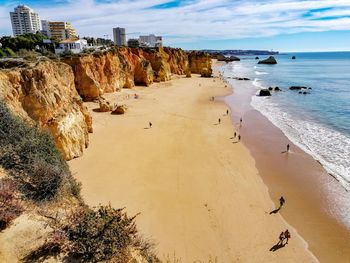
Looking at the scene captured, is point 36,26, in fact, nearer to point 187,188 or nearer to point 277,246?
point 187,188

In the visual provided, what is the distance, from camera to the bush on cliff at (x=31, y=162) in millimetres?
8523

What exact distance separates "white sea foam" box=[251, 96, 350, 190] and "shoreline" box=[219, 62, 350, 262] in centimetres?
66

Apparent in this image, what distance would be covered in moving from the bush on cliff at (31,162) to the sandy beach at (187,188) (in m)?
4.26

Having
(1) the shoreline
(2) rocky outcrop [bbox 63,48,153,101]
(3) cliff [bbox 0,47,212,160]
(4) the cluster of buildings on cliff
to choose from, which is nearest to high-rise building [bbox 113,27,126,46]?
(4) the cluster of buildings on cliff

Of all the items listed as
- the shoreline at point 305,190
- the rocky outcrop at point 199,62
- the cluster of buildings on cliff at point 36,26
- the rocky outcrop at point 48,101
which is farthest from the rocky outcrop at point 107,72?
the cluster of buildings on cliff at point 36,26

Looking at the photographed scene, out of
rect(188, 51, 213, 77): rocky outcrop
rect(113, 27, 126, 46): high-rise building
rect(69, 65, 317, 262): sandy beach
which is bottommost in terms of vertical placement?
rect(69, 65, 317, 262): sandy beach

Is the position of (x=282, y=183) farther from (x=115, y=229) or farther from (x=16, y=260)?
(x=16, y=260)

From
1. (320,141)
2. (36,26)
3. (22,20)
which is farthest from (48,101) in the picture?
(36,26)

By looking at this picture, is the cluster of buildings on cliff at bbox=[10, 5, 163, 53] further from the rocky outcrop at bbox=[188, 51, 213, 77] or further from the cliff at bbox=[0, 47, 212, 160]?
the cliff at bbox=[0, 47, 212, 160]

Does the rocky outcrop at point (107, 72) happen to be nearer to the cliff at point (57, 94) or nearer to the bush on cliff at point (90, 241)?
the cliff at point (57, 94)

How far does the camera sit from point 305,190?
53.4 ft

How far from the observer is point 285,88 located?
55094mm

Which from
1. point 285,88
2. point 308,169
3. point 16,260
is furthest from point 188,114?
point 285,88

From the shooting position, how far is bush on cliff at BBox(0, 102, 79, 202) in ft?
28.0
